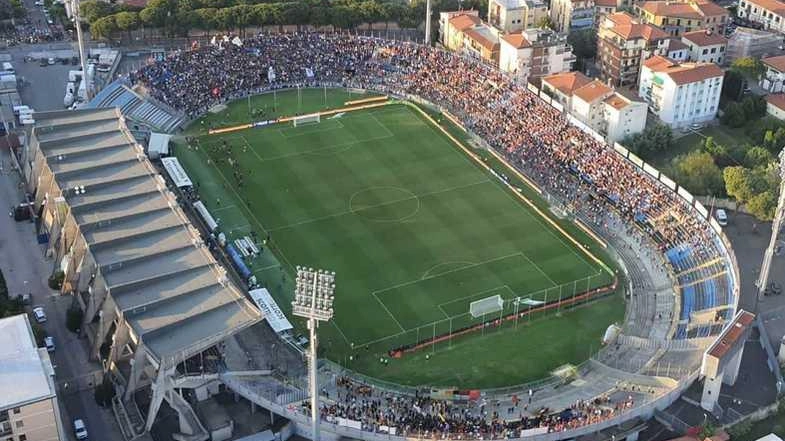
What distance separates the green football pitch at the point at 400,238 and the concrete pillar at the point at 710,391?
8159 millimetres

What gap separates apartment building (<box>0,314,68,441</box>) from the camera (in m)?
45.1

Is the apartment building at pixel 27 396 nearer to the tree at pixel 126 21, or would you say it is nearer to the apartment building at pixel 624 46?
the tree at pixel 126 21

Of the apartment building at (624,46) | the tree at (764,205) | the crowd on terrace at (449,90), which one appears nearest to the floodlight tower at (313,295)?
the crowd on terrace at (449,90)

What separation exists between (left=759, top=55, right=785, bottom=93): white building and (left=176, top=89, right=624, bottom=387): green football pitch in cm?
3397

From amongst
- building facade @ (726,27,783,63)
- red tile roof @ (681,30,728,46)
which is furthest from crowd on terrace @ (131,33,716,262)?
building facade @ (726,27,783,63)

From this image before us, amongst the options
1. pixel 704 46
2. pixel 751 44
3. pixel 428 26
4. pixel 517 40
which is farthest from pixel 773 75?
pixel 428 26

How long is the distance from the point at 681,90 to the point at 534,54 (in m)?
14.3

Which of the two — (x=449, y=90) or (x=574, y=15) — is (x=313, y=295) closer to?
(x=449, y=90)

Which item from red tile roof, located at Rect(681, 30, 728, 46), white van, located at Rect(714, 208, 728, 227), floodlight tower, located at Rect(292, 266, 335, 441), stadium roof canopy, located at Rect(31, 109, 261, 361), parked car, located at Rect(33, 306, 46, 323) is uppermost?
floodlight tower, located at Rect(292, 266, 335, 441)

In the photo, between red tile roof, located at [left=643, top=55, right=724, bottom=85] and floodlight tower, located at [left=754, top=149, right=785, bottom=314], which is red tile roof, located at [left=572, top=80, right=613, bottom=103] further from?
floodlight tower, located at [left=754, top=149, right=785, bottom=314]

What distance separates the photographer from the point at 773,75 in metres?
93.5

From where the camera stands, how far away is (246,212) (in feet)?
235

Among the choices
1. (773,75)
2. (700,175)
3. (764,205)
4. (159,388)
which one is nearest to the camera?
(159,388)

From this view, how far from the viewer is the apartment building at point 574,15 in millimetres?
108125
